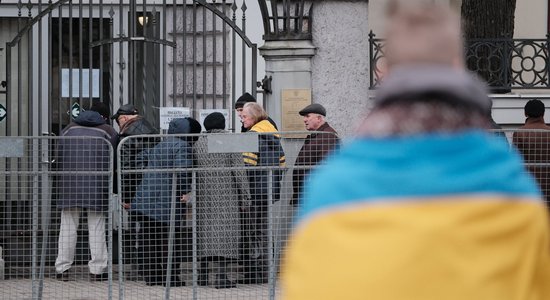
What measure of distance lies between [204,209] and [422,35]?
7.87 meters

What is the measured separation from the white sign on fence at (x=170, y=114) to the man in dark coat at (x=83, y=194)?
202 cm

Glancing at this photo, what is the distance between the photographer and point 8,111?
12.5 meters

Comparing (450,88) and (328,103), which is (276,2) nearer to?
(328,103)

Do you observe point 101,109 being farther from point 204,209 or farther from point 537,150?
point 537,150

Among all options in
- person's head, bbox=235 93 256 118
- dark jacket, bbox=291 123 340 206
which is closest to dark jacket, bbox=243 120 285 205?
dark jacket, bbox=291 123 340 206

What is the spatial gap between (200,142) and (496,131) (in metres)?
2.33

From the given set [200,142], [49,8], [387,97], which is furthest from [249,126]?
[387,97]

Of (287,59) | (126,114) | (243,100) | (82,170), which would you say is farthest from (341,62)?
(82,170)

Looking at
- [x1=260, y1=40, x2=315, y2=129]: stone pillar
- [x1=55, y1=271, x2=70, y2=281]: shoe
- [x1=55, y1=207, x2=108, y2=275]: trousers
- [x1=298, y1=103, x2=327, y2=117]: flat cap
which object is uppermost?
[x1=260, y1=40, x2=315, y2=129]: stone pillar

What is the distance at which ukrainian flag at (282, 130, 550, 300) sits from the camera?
9.20 feet

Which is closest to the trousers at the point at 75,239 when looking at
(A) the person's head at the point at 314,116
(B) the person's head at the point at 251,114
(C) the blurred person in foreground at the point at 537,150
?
(B) the person's head at the point at 251,114

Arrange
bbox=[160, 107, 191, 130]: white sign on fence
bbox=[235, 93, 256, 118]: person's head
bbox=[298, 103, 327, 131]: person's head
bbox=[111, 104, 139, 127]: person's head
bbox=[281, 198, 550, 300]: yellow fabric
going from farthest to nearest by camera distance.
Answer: bbox=[160, 107, 191, 130]: white sign on fence, bbox=[111, 104, 139, 127]: person's head, bbox=[235, 93, 256, 118]: person's head, bbox=[298, 103, 327, 131]: person's head, bbox=[281, 198, 550, 300]: yellow fabric

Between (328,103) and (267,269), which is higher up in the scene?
(328,103)

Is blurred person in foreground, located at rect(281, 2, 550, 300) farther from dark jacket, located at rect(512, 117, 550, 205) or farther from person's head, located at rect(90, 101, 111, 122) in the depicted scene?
person's head, located at rect(90, 101, 111, 122)
